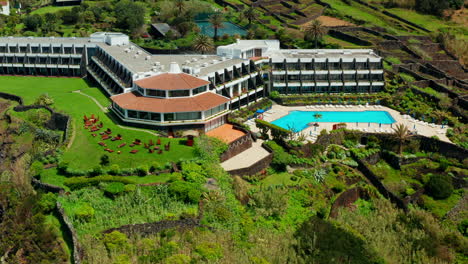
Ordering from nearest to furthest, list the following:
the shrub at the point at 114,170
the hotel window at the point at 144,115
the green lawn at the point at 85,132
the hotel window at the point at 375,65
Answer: the shrub at the point at 114,170 → the green lawn at the point at 85,132 → the hotel window at the point at 144,115 → the hotel window at the point at 375,65

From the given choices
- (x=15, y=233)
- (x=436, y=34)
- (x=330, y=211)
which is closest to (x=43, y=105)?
(x=15, y=233)

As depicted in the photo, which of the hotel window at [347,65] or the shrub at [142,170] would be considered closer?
the shrub at [142,170]

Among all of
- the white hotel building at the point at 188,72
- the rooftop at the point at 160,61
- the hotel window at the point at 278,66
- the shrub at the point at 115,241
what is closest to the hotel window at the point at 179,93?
the white hotel building at the point at 188,72

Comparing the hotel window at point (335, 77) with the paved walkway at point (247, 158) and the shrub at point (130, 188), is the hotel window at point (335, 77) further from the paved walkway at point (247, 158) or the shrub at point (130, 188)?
the shrub at point (130, 188)

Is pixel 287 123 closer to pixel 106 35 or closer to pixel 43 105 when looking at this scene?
pixel 43 105

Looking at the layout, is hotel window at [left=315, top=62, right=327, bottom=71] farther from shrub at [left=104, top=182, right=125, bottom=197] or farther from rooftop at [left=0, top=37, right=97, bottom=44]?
shrub at [left=104, top=182, right=125, bottom=197]

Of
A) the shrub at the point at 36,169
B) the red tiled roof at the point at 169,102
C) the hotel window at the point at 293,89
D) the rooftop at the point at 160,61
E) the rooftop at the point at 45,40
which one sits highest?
the rooftop at the point at 45,40
